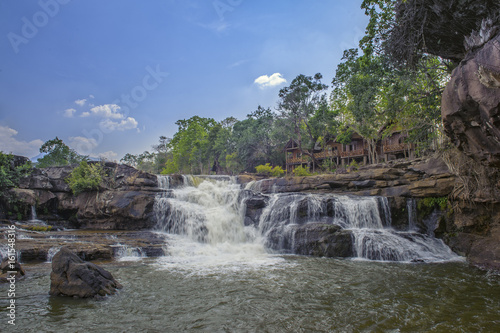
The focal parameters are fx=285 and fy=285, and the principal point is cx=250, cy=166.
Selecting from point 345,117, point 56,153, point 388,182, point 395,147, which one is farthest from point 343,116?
point 56,153

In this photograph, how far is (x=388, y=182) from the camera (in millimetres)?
15789

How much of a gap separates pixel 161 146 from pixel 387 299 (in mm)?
62511

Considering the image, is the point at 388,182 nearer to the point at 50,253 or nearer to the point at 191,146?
the point at 50,253

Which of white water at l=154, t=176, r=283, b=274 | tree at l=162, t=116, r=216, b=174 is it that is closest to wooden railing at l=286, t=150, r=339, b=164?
tree at l=162, t=116, r=216, b=174

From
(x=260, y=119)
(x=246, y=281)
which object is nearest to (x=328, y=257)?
(x=246, y=281)

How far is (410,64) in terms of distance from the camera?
31.1ft

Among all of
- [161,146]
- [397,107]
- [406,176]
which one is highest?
[161,146]

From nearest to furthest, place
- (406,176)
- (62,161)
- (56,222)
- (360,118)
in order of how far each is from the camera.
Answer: (406,176) → (56,222) → (360,118) → (62,161)

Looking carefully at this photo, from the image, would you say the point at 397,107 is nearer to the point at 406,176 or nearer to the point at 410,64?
the point at 410,64

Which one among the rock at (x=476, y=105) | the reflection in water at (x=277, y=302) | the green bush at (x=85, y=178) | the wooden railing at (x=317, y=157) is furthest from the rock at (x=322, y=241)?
the wooden railing at (x=317, y=157)

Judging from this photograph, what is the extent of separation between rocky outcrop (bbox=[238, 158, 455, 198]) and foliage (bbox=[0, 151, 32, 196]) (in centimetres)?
1538

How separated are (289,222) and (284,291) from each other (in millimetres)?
7553

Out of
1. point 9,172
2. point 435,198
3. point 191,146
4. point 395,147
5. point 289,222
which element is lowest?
point 289,222

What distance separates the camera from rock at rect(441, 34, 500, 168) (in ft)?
19.4
